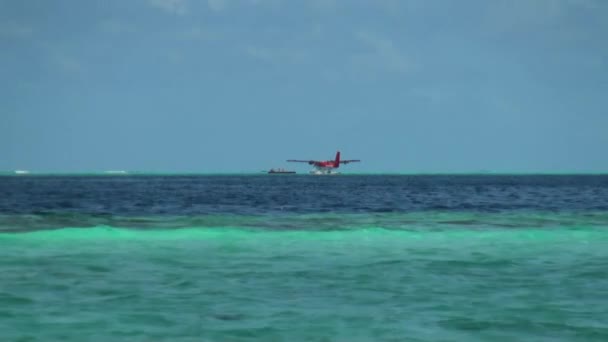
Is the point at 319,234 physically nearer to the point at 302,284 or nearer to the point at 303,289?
the point at 302,284

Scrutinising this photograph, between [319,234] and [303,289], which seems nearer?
[303,289]

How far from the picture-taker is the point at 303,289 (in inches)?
539

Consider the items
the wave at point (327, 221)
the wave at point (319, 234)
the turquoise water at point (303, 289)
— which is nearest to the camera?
the turquoise water at point (303, 289)

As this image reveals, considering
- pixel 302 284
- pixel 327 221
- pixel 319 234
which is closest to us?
pixel 302 284

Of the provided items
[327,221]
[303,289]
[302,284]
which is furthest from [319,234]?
[303,289]

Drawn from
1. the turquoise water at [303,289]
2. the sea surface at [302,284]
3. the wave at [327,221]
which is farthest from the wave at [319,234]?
the wave at [327,221]

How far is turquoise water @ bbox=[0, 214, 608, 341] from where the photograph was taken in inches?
416

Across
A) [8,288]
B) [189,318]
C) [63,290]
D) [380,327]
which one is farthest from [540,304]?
[8,288]

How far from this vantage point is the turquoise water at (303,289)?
34.6 feet

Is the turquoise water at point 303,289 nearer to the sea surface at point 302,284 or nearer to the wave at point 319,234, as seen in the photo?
the sea surface at point 302,284

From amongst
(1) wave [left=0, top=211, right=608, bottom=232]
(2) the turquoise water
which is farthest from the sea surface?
(1) wave [left=0, top=211, right=608, bottom=232]

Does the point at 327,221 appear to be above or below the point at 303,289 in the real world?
above

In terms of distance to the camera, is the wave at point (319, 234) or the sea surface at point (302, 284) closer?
the sea surface at point (302, 284)

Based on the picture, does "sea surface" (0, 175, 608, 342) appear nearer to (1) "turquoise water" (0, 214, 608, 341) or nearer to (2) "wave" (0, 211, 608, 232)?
(1) "turquoise water" (0, 214, 608, 341)
